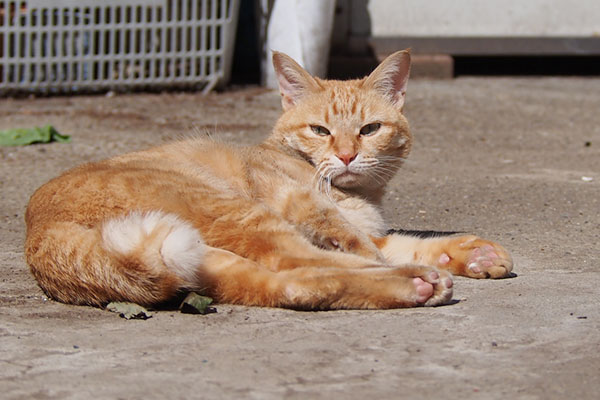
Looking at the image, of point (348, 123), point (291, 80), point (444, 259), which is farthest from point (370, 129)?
point (444, 259)

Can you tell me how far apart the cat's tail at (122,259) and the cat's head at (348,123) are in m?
1.04

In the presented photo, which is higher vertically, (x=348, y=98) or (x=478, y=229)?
(x=348, y=98)

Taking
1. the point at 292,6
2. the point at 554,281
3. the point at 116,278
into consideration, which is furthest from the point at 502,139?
the point at 116,278

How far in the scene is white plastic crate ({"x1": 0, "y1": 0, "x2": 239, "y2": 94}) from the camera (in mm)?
8086

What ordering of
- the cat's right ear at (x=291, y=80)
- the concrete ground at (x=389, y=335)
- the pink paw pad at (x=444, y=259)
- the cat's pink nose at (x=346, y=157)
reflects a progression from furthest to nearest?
the cat's right ear at (x=291, y=80), the cat's pink nose at (x=346, y=157), the pink paw pad at (x=444, y=259), the concrete ground at (x=389, y=335)

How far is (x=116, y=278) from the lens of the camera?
3.08 m

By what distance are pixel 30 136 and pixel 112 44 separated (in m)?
1.80

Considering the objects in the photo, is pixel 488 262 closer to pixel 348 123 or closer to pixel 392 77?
pixel 348 123

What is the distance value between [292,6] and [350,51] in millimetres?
1226

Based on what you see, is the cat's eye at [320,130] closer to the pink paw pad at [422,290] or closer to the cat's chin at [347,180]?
the cat's chin at [347,180]

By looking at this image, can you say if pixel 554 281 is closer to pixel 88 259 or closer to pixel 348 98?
pixel 348 98

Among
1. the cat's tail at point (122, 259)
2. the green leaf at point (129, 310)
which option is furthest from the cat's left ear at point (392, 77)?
the green leaf at point (129, 310)

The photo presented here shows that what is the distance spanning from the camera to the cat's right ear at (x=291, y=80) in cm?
436

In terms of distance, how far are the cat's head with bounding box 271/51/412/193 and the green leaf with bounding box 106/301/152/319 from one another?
1.26 metres
